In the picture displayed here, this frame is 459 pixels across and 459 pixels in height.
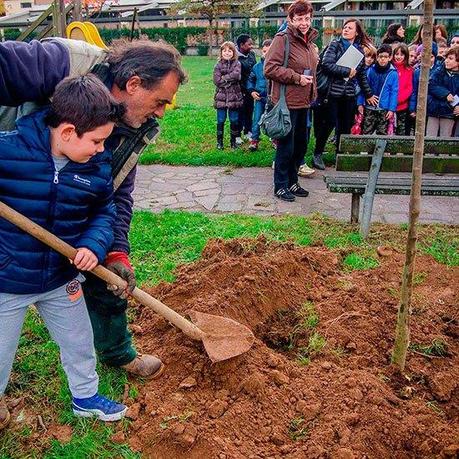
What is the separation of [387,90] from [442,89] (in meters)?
0.71

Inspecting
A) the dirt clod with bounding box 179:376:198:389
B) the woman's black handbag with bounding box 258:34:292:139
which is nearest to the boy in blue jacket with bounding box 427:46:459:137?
the woman's black handbag with bounding box 258:34:292:139

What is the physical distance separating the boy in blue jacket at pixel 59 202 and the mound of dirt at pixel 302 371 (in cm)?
71

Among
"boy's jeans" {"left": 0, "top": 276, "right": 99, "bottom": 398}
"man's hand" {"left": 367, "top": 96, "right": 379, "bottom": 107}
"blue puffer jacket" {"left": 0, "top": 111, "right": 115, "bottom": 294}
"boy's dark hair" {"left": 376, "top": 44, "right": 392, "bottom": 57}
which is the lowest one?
"boy's jeans" {"left": 0, "top": 276, "right": 99, "bottom": 398}

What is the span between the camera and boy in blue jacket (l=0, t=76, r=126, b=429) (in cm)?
233

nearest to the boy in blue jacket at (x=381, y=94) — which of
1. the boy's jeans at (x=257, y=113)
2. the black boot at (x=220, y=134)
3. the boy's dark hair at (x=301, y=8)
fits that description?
the boy's jeans at (x=257, y=113)

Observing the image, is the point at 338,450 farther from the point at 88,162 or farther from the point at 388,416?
the point at 88,162

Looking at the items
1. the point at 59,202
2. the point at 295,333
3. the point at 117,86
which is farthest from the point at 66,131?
the point at 295,333

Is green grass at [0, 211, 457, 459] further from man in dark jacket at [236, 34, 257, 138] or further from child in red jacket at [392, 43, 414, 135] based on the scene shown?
man in dark jacket at [236, 34, 257, 138]

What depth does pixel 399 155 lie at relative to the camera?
217 inches

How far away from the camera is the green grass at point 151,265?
278 cm

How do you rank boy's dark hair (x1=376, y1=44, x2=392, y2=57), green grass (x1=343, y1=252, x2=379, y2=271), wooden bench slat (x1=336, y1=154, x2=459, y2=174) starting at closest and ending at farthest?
green grass (x1=343, y1=252, x2=379, y2=271), wooden bench slat (x1=336, y1=154, x2=459, y2=174), boy's dark hair (x1=376, y1=44, x2=392, y2=57)

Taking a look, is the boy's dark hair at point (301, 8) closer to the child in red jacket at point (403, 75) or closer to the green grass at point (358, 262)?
the child in red jacket at point (403, 75)

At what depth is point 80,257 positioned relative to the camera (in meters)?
2.46

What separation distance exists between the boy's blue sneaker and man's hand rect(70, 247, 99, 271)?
31.2 inches
